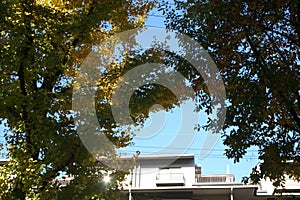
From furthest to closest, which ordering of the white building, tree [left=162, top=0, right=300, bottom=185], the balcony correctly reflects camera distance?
the balcony → the white building → tree [left=162, top=0, right=300, bottom=185]

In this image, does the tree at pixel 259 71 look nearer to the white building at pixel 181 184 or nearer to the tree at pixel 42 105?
the tree at pixel 42 105

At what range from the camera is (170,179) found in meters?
21.8

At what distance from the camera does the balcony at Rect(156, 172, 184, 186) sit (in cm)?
2151

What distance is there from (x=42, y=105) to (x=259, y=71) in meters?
3.67

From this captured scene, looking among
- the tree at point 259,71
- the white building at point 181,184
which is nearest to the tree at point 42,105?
→ the tree at point 259,71

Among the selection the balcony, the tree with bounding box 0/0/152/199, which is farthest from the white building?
the tree with bounding box 0/0/152/199

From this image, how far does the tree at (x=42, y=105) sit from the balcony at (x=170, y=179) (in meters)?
14.9

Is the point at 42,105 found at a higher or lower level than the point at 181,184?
higher

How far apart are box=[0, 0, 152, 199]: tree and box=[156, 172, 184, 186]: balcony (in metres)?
14.9

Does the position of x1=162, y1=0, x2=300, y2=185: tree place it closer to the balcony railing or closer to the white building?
the white building

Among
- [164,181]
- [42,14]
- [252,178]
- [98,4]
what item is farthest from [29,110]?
[164,181]

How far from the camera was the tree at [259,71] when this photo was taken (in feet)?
16.9

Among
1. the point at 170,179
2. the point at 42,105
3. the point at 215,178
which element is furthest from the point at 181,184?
the point at 42,105

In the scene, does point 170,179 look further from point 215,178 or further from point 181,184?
point 215,178
